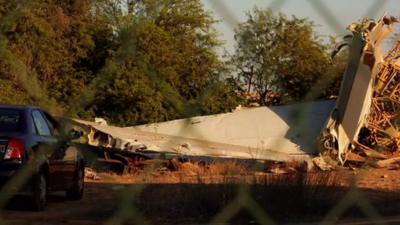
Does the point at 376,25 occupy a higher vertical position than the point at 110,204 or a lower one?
higher

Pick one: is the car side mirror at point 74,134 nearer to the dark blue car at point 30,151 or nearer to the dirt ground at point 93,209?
the dark blue car at point 30,151

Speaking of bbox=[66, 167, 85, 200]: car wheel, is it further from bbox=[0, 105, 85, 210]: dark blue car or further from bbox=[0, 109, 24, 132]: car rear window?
bbox=[0, 109, 24, 132]: car rear window

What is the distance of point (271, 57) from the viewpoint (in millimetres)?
3770

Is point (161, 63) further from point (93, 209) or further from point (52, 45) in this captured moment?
point (93, 209)

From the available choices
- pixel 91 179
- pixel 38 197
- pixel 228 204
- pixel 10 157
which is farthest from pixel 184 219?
pixel 91 179

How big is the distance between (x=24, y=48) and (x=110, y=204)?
20.3ft

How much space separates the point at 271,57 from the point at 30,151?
3.12m

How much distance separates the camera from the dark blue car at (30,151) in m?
5.32

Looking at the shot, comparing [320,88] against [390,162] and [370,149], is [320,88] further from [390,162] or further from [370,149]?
[370,149]

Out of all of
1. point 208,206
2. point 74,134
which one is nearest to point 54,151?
point 74,134

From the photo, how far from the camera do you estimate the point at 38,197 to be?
712cm

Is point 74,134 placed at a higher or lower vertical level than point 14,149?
higher

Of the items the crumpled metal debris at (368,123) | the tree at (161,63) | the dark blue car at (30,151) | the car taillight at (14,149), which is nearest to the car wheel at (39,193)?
the dark blue car at (30,151)

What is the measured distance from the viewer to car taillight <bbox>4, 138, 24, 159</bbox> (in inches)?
245
